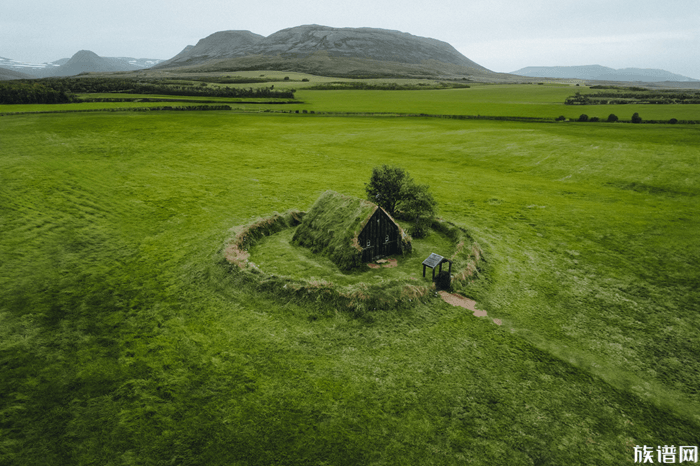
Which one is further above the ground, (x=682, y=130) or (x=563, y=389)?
(x=682, y=130)

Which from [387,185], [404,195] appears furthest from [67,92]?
[404,195]

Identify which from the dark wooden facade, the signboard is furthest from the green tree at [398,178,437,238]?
the signboard

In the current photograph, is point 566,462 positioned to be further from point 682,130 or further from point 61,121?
point 61,121

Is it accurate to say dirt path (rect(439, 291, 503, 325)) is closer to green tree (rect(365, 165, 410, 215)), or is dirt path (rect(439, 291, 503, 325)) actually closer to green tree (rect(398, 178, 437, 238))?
green tree (rect(398, 178, 437, 238))

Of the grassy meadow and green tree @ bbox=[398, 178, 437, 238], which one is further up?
green tree @ bbox=[398, 178, 437, 238]

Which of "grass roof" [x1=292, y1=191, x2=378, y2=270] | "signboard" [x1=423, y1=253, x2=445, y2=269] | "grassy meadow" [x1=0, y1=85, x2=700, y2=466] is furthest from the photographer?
"grass roof" [x1=292, y1=191, x2=378, y2=270]

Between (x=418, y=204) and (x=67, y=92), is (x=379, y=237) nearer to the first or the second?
(x=418, y=204)

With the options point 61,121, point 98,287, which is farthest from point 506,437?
point 61,121
